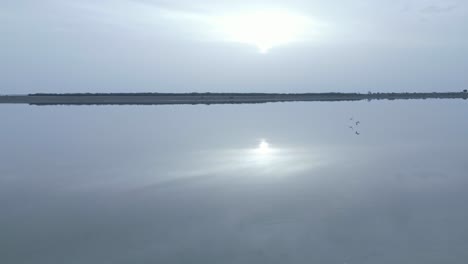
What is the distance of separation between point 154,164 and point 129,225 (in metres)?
8.61

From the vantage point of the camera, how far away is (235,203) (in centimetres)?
1378

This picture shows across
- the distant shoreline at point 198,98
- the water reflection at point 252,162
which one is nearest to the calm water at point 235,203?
the water reflection at point 252,162

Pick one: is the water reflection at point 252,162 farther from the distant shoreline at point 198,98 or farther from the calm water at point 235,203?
the distant shoreline at point 198,98

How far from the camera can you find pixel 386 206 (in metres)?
13.2

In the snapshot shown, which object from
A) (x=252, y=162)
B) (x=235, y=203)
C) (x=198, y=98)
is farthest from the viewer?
(x=198, y=98)

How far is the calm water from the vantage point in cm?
993

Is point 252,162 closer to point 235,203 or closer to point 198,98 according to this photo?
point 235,203

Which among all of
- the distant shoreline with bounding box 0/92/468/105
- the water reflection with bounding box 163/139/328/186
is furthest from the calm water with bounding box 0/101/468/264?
the distant shoreline with bounding box 0/92/468/105

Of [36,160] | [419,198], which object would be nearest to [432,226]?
[419,198]

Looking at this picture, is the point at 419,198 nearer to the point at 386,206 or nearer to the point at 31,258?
the point at 386,206

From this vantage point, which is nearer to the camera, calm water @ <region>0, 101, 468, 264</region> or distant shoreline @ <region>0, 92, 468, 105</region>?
calm water @ <region>0, 101, 468, 264</region>

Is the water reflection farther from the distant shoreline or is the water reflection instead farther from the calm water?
the distant shoreline

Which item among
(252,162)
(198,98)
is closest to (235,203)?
(252,162)

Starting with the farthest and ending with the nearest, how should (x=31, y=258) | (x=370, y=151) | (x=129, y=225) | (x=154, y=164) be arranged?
(x=370, y=151) < (x=154, y=164) < (x=129, y=225) < (x=31, y=258)
